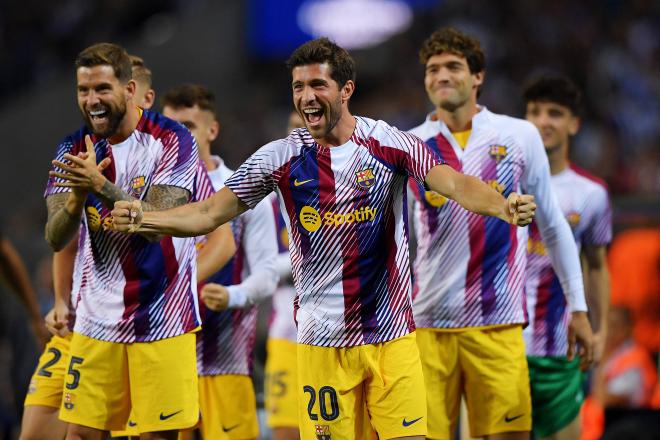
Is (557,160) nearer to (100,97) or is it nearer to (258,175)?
(258,175)

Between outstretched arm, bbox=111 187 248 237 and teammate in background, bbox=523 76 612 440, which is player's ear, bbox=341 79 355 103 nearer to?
outstretched arm, bbox=111 187 248 237

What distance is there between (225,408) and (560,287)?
2274mm

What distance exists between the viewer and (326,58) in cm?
578

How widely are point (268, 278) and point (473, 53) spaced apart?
1892mm

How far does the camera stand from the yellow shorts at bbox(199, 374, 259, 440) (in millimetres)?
7281

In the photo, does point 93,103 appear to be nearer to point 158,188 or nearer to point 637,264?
point 158,188

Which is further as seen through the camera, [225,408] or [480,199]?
[225,408]

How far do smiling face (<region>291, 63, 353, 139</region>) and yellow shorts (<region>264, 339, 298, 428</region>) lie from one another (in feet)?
10.2

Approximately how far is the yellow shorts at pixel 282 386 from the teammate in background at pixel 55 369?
83.4 inches

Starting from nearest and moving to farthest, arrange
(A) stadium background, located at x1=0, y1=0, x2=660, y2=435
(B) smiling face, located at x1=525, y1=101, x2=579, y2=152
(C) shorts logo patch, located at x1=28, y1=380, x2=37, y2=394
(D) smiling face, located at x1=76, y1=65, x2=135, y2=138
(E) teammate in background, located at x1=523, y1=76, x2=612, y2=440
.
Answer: (D) smiling face, located at x1=76, y1=65, x2=135, y2=138, (C) shorts logo patch, located at x1=28, y1=380, x2=37, y2=394, (E) teammate in background, located at x1=523, y1=76, x2=612, y2=440, (B) smiling face, located at x1=525, y1=101, x2=579, y2=152, (A) stadium background, located at x1=0, y1=0, x2=660, y2=435

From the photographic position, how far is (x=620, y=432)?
8.02 meters

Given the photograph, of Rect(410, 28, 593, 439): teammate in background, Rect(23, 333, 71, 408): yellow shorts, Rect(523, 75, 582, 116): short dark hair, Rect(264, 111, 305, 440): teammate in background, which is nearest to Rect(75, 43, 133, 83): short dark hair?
Rect(23, 333, 71, 408): yellow shorts

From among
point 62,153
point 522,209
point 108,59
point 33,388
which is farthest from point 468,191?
point 33,388

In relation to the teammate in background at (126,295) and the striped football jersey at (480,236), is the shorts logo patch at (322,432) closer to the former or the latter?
the teammate in background at (126,295)
